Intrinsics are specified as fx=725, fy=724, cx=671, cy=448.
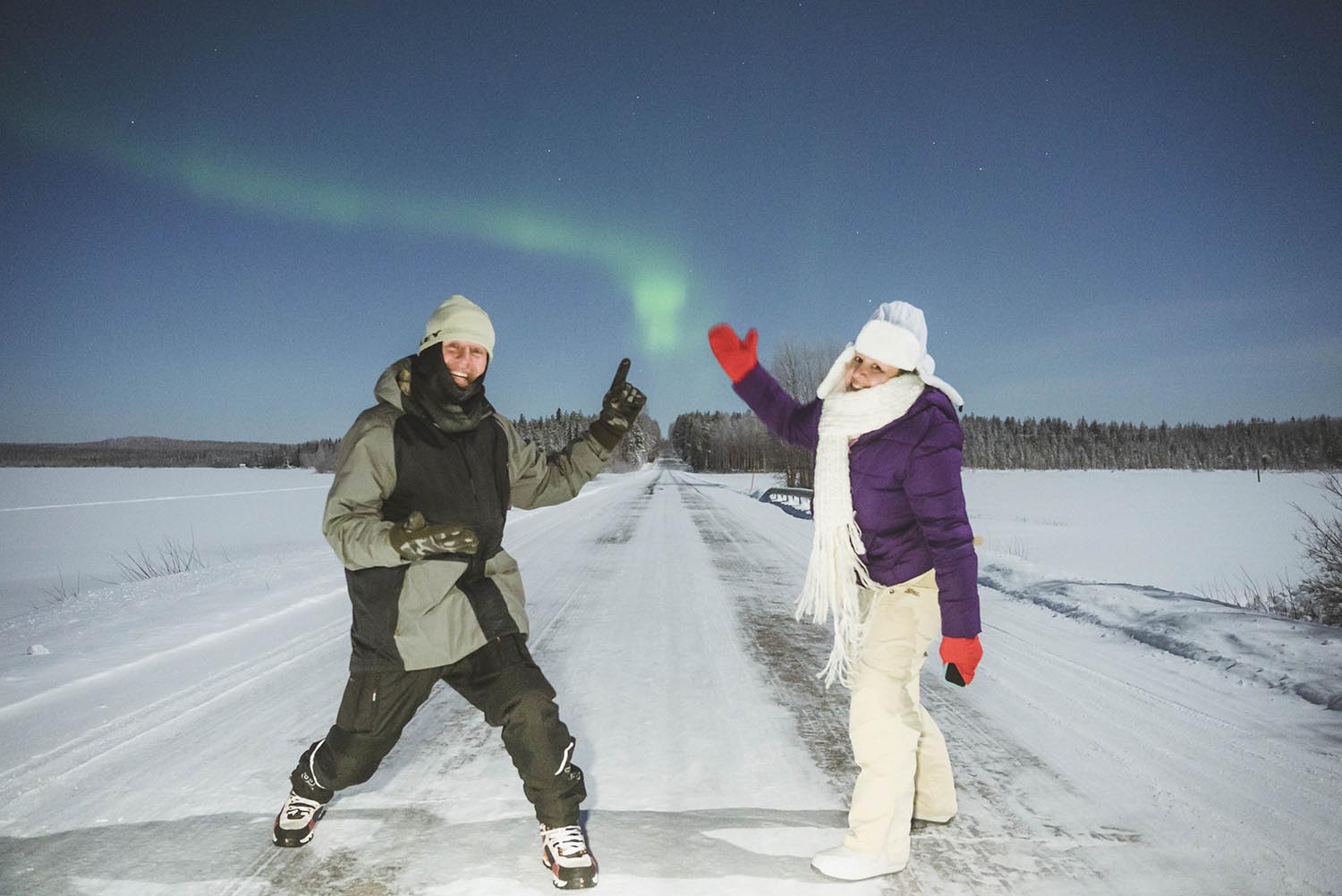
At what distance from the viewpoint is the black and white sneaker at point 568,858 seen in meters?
2.42

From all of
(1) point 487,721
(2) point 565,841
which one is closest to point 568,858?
(2) point 565,841

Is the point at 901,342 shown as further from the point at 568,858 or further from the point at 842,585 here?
the point at 568,858

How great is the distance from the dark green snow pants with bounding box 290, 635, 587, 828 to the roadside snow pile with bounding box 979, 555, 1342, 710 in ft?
14.9

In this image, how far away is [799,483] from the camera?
32844mm

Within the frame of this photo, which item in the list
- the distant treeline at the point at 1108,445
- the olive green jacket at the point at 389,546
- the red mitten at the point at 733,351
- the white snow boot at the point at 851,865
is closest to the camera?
the olive green jacket at the point at 389,546

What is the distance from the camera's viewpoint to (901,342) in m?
2.69

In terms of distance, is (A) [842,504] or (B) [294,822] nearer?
(B) [294,822]

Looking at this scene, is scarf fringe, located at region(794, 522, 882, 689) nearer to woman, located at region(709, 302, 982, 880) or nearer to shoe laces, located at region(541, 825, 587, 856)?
woman, located at region(709, 302, 982, 880)

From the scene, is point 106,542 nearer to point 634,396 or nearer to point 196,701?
point 196,701

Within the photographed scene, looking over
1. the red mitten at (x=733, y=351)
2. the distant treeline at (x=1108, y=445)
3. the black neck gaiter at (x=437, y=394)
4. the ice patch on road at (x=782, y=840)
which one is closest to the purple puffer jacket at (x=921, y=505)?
the red mitten at (x=733, y=351)

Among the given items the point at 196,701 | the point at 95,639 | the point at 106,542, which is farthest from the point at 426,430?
the point at 106,542

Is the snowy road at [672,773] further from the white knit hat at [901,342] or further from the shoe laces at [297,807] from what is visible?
the white knit hat at [901,342]

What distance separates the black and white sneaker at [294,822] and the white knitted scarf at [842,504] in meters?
2.01

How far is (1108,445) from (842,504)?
135m
